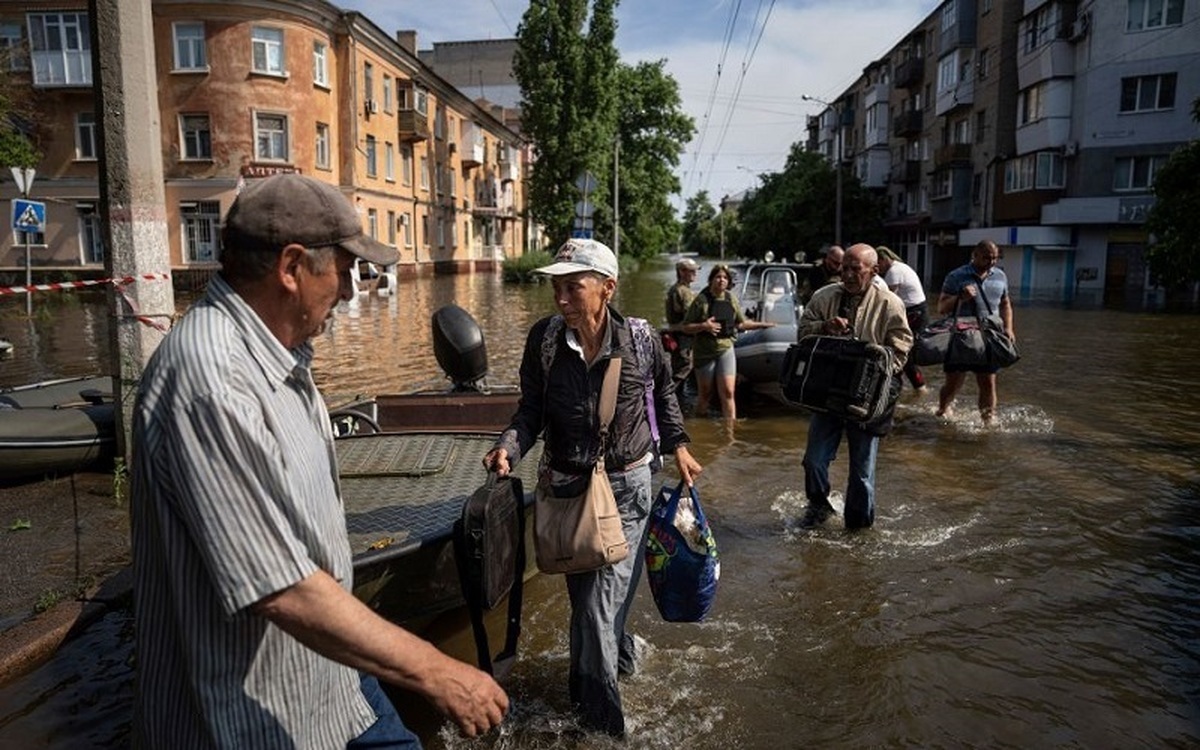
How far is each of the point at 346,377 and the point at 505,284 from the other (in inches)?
1108

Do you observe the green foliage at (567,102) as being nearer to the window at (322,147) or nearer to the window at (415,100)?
the window at (415,100)

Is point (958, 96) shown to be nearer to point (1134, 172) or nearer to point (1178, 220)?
point (1134, 172)

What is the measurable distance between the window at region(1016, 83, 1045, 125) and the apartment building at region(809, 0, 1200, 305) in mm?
49

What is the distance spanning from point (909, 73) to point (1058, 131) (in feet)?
58.7

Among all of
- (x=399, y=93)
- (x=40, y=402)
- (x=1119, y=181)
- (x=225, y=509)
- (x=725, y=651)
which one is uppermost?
(x=399, y=93)

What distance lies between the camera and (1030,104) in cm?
3750

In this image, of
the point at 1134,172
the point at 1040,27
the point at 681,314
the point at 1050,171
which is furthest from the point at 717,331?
the point at 1040,27

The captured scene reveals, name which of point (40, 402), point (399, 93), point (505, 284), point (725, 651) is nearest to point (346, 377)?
point (40, 402)

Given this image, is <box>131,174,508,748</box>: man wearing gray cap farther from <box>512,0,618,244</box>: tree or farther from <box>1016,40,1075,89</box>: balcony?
<box>512,0,618,244</box>: tree

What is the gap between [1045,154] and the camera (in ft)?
118

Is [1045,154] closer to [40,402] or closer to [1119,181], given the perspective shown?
[1119,181]

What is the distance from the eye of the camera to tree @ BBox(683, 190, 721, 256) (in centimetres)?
15388

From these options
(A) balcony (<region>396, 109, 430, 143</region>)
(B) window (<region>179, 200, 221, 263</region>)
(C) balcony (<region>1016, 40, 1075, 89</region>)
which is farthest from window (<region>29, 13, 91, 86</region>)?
(C) balcony (<region>1016, 40, 1075, 89</region>)

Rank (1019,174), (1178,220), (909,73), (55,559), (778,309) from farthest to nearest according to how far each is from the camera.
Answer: (909,73) < (1019,174) < (1178,220) < (778,309) < (55,559)
